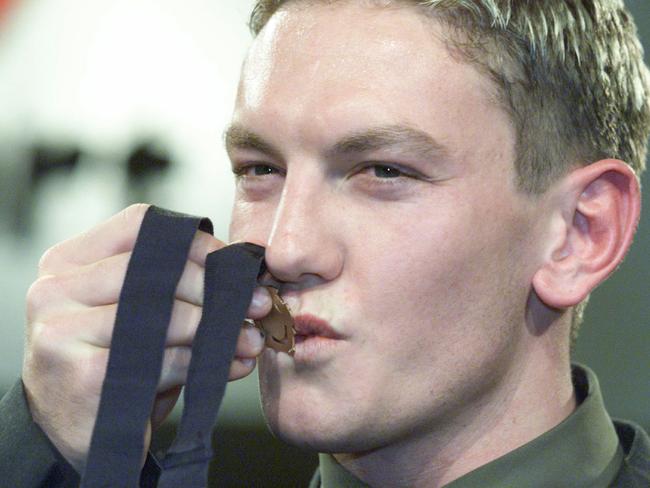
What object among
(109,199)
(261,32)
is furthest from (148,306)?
(109,199)

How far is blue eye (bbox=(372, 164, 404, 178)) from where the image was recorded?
6.07 feet

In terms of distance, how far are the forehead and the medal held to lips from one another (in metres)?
0.27

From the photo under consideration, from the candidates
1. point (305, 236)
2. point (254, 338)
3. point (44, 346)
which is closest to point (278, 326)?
point (254, 338)

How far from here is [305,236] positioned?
178 cm

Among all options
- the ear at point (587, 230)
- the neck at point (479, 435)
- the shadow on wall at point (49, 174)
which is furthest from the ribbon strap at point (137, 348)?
the shadow on wall at point (49, 174)

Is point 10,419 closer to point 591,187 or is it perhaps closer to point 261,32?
point 261,32

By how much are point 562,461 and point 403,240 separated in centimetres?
47

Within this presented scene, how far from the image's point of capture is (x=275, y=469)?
3098mm

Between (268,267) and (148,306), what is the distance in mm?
200

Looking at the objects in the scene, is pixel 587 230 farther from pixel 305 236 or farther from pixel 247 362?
pixel 247 362

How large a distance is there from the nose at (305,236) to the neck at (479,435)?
1.15 feet

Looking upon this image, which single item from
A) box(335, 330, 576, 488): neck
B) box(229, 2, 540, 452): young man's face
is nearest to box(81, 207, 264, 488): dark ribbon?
box(229, 2, 540, 452): young man's face

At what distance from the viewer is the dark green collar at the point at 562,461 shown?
1908mm

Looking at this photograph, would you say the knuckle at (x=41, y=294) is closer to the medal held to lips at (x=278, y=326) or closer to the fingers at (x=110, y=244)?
the fingers at (x=110, y=244)
